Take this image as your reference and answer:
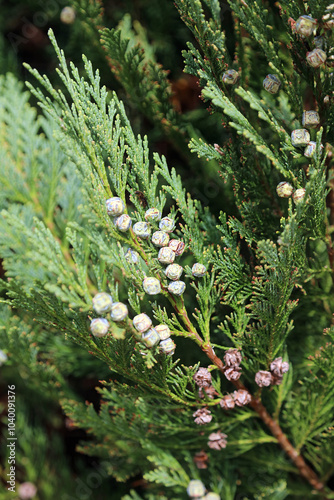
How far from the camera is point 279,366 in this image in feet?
2.60

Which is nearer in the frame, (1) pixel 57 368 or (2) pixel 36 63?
(1) pixel 57 368

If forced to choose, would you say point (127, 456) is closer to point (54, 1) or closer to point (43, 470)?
point (43, 470)

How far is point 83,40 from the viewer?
1.18 m

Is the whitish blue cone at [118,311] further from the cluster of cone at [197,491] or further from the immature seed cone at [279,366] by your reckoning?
the cluster of cone at [197,491]

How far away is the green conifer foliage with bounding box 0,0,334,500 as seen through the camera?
26.9 inches

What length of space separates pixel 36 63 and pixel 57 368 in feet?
3.38

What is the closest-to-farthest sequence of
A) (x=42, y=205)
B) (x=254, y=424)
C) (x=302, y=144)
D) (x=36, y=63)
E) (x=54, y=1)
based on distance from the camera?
(x=302, y=144) → (x=254, y=424) → (x=42, y=205) → (x=54, y=1) → (x=36, y=63)

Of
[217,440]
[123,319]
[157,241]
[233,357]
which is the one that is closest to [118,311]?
[123,319]

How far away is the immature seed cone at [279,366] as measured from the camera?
793mm

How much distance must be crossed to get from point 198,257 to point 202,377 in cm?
21

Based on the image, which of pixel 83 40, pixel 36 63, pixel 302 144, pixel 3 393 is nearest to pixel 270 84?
pixel 302 144

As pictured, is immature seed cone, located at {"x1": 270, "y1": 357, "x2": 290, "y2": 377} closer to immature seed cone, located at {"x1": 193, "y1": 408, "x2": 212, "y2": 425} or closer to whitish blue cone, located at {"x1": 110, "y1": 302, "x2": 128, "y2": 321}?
immature seed cone, located at {"x1": 193, "y1": 408, "x2": 212, "y2": 425}

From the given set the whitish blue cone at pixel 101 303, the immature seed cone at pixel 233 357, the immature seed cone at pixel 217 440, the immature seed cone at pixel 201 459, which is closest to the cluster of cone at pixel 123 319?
the whitish blue cone at pixel 101 303

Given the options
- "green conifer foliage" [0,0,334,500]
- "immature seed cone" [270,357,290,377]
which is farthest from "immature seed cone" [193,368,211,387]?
"immature seed cone" [270,357,290,377]
